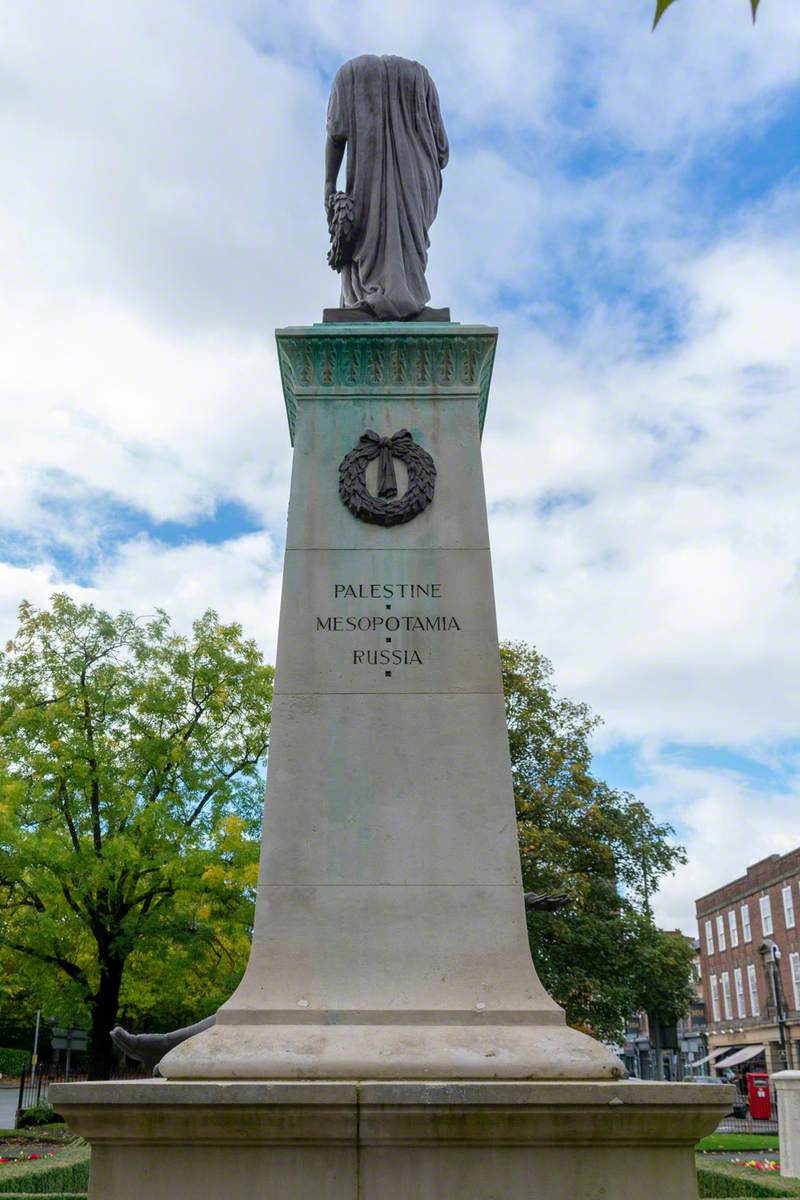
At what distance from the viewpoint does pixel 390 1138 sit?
5535 mm

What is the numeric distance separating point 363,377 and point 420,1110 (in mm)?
5335

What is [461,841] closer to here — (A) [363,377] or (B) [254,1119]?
(B) [254,1119]

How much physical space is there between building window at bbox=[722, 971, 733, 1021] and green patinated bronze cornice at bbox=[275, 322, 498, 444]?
77.4 meters

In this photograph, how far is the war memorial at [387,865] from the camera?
555 centimetres

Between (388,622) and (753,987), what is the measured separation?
7235 centimetres

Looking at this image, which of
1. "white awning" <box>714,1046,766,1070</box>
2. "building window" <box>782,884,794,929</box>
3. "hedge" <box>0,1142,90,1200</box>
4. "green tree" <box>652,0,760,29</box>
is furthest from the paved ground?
"building window" <box>782,884,794,929</box>

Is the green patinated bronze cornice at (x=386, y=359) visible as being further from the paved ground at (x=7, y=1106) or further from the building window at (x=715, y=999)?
the building window at (x=715, y=999)

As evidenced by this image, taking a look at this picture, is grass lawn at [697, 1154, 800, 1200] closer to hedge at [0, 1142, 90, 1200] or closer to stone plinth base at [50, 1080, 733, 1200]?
hedge at [0, 1142, 90, 1200]

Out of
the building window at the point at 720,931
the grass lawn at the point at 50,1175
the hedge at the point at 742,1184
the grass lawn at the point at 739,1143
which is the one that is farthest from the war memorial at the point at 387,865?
the building window at the point at 720,931

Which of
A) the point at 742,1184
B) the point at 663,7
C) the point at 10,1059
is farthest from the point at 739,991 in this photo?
the point at 663,7

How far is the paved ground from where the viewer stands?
107ft

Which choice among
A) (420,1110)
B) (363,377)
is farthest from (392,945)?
(363,377)

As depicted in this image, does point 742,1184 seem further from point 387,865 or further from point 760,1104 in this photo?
point 760,1104

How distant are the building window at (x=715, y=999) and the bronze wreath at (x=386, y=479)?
80561 millimetres
